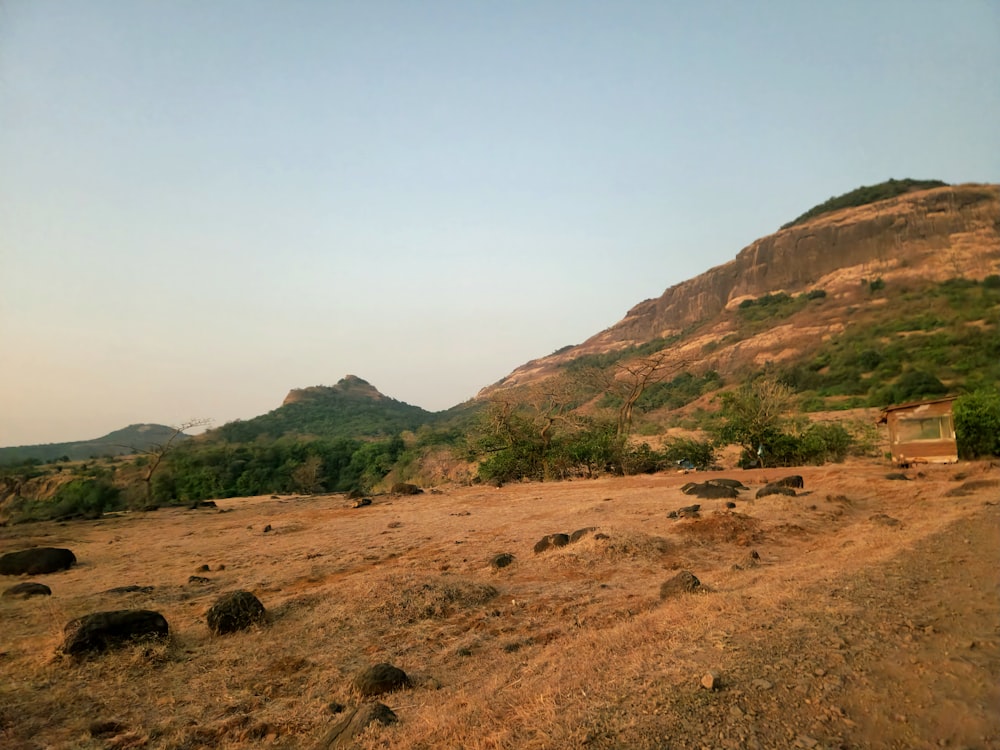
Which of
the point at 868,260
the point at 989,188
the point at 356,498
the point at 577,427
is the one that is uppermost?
the point at 989,188

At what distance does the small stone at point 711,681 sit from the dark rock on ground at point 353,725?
1.96 m

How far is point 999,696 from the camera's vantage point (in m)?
2.97

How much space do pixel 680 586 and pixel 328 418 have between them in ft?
284

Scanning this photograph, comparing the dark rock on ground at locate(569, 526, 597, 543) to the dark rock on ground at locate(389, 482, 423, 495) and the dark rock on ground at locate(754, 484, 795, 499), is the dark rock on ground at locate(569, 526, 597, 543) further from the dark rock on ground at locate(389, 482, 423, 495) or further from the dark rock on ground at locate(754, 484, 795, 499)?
Result: the dark rock on ground at locate(389, 482, 423, 495)

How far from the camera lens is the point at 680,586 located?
6.03 metres

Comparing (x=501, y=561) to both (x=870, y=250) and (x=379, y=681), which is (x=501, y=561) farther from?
(x=870, y=250)

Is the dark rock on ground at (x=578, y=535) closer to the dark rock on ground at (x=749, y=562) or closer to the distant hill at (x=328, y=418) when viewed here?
the dark rock on ground at (x=749, y=562)

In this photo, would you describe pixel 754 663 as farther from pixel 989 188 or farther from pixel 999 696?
pixel 989 188

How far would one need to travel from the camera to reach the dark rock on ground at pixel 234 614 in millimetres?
6016

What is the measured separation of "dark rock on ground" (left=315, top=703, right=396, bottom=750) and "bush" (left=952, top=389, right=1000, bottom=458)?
2185cm

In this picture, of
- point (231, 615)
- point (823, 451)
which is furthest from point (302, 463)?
point (231, 615)

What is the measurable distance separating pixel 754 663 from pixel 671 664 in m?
0.52

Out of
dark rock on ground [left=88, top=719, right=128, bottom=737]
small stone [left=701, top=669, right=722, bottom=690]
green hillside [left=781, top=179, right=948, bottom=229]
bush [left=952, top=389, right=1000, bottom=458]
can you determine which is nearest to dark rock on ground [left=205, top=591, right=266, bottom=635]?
dark rock on ground [left=88, top=719, right=128, bottom=737]

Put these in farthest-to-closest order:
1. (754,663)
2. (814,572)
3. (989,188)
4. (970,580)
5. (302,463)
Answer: (989,188), (302,463), (814,572), (970,580), (754,663)
